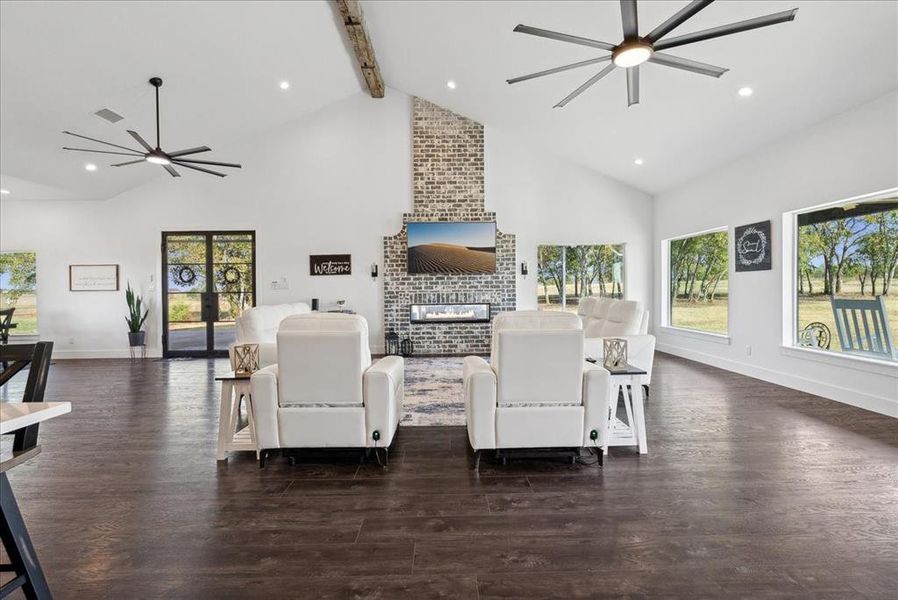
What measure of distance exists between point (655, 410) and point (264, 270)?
22.1 feet

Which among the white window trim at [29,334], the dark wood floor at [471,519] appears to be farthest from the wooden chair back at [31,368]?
the white window trim at [29,334]

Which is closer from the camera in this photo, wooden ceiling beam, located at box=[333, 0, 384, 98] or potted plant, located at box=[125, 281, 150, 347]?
wooden ceiling beam, located at box=[333, 0, 384, 98]

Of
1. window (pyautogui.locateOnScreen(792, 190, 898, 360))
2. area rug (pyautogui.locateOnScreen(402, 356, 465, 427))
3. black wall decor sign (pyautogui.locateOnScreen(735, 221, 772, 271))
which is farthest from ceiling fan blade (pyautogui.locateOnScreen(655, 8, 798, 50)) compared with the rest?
black wall decor sign (pyautogui.locateOnScreen(735, 221, 772, 271))

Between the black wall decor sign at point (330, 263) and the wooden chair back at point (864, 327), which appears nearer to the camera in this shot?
the wooden chair back at point (864, 327)

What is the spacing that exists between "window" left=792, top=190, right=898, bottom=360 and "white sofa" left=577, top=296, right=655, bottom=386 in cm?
180

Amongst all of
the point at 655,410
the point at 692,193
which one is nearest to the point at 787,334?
the point at 655,410

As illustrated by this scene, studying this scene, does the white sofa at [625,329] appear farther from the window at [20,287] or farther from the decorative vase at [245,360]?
the window at [20,287]

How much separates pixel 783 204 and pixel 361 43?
5.89 meters

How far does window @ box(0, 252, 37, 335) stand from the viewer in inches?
306

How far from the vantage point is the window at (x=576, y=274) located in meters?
8.08

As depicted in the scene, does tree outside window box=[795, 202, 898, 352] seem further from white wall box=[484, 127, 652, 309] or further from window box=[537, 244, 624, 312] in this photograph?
window box=[537, 244, 624, 312]

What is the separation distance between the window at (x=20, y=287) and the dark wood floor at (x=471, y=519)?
19.7ft

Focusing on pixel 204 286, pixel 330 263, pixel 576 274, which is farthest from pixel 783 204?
pixel 204 286

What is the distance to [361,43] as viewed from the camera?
610cm
